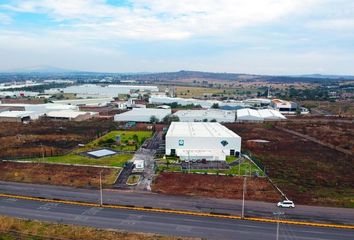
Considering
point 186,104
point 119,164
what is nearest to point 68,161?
point 119,164

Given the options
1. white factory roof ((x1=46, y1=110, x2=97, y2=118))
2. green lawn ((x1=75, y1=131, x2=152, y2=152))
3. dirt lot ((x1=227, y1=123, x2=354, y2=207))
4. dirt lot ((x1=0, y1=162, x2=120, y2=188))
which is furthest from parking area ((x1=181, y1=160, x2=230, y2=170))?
white factory roof ((x1=46, y1=110, x2=97, y2=118))

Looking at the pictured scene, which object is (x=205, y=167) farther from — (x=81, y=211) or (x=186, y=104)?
(x=186, y=104)

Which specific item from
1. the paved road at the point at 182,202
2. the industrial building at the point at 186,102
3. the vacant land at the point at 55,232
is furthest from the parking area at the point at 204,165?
the industrial building at the point at 186,102

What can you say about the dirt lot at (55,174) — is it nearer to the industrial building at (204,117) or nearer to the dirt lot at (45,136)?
the dirt lot at (45,136)

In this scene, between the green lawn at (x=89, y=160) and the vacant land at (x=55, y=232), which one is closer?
the vacant land at (x=55, y=232)

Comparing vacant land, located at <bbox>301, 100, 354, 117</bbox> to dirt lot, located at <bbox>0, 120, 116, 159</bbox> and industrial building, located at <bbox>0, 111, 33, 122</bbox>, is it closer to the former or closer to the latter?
dirt lot, located at <bbox>0, 120, 116, 159</bbox>

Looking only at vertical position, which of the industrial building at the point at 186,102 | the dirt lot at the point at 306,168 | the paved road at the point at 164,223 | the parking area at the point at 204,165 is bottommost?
the dirt lot at the point at 306,168
